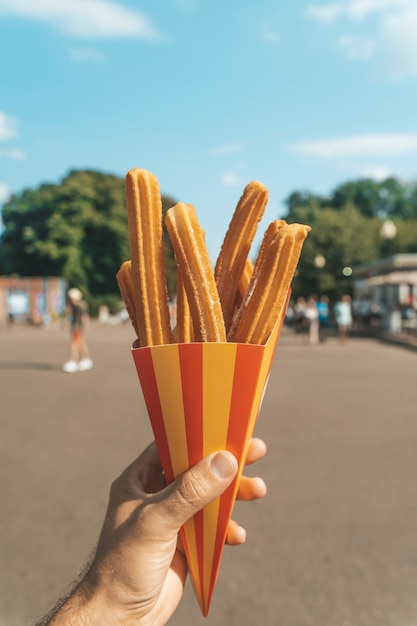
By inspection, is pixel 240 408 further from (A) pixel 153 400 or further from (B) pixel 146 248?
(B) pixel 146 248

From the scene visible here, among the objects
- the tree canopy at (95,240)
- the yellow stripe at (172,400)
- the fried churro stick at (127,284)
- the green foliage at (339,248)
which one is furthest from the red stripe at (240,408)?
the tree canopy at (95,240)

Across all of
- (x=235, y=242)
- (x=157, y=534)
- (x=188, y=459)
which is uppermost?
(x=235, y=242)

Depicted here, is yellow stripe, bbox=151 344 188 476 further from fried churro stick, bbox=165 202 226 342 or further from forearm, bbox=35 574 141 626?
forearm, bbox=35 574 141 626

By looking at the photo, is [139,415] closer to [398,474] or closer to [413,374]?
[398,474]

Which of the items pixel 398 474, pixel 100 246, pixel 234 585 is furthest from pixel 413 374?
pixel 100 246

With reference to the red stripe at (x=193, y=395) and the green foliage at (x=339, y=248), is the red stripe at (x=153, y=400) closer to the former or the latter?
the red stripe at (x=193, y=395)

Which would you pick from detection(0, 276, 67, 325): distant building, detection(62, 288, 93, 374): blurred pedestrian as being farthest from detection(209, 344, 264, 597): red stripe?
detection(0, 276, 67, 325): distant building

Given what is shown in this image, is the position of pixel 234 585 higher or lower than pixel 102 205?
lower

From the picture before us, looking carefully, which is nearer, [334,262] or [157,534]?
[157,534]
